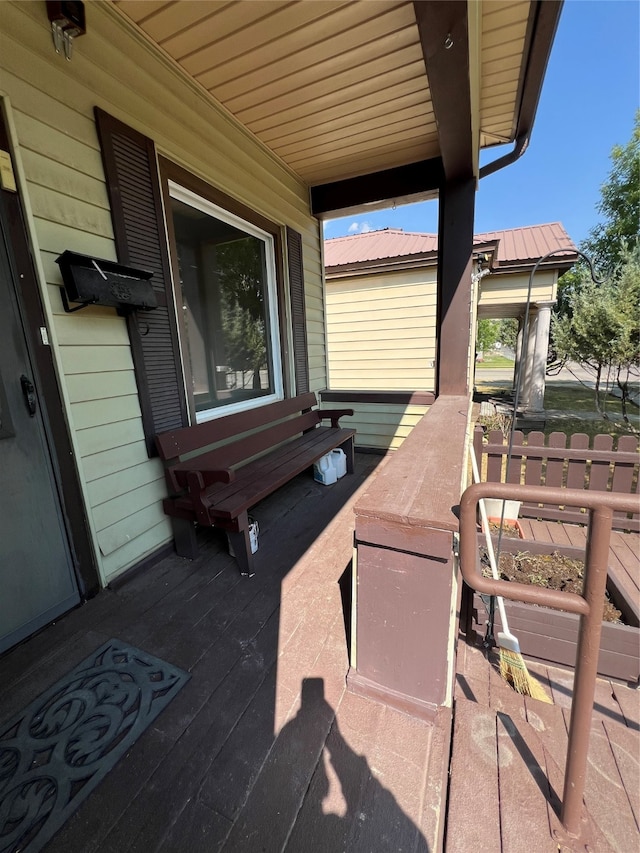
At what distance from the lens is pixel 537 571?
7.27 ft

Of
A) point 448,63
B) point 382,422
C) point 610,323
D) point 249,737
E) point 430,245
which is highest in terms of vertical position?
point 430,245

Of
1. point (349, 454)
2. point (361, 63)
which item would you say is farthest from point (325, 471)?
point (361, 63)

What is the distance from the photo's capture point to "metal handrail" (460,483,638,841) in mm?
746

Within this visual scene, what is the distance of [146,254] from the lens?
201cm

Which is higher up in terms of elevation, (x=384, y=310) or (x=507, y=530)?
(x=384, y=310)

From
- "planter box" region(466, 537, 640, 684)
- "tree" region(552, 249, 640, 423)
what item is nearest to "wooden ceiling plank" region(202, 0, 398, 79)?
"planter box" region(466, 537, 640, 684)

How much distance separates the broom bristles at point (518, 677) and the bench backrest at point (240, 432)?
1.78 metres

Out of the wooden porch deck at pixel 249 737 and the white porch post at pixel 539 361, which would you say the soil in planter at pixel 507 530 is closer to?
the wooden porch deck at pixel 249 737

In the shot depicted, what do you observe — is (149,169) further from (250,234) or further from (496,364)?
(496,364)

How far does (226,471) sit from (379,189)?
2989 millimetres

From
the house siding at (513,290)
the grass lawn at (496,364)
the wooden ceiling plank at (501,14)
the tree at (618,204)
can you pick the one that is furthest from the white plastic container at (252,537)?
the grass lawn at (496,364)

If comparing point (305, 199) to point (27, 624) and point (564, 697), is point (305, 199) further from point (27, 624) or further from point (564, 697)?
point (564, 697)

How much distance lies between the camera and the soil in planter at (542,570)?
2.12 m

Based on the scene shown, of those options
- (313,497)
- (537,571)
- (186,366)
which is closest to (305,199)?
(186,366)
